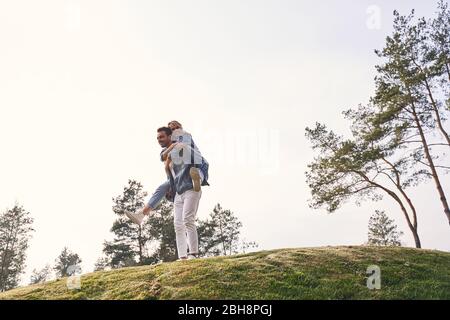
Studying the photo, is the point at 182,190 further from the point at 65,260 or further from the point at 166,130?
the point at 65,260

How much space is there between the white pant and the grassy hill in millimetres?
474

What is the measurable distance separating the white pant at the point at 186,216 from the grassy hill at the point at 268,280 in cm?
47

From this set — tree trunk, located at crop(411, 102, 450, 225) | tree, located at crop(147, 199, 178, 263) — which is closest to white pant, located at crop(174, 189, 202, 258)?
tree trunk, located at crop(411, 102, 450, 225)

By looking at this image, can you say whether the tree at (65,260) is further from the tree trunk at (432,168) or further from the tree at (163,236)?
the tree trunk at (432,168)

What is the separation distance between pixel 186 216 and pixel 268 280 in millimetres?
1940

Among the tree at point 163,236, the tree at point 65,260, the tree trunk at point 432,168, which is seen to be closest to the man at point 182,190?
the tree trunk at point 432,168

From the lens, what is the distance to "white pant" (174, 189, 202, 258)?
7.12 metres

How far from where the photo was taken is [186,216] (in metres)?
7.11

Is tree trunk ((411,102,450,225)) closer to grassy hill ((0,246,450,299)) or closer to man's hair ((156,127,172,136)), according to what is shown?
grassy hill ((0,246,450,299))

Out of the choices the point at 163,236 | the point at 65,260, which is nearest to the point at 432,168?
the point at 163,236

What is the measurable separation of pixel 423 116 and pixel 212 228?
22.2 meters

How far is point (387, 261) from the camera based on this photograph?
→ 332 inches
